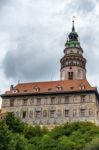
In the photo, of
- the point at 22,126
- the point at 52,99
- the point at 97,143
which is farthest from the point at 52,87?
the point at 97,143

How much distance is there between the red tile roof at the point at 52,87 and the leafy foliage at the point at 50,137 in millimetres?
9552

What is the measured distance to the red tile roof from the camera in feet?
254

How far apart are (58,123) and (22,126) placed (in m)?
11.5

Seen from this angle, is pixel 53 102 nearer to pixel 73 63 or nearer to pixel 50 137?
pixel 73 63

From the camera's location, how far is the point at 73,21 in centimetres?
10444

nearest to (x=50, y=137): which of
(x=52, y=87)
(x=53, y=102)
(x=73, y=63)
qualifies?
(x=53, y=102)

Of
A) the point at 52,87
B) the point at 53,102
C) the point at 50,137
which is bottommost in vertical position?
the point at 50,137

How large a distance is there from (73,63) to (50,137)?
3192cm

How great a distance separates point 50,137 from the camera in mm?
60781

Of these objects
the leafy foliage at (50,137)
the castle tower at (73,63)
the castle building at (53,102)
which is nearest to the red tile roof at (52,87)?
the castle building at (53,102)

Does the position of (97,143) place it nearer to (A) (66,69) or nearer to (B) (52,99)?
(B) (52,99)

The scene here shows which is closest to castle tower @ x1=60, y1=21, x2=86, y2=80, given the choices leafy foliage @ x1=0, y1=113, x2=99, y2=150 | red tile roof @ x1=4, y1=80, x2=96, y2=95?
red tile roof @ x1=4, y1=80, x2=96, y2=95

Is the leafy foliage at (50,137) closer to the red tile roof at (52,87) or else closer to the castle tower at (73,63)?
the red tile roof at (52,87)

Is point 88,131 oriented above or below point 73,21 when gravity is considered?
below
